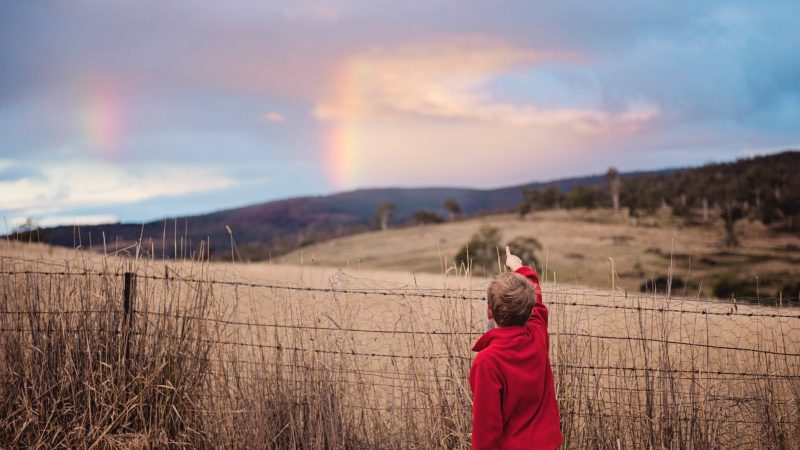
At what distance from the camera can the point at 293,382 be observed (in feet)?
18.2

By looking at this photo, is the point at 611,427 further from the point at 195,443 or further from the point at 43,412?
the point at 43,412

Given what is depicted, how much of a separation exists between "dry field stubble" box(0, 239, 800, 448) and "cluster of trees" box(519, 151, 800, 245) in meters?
65.1

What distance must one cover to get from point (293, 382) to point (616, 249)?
5507 cm

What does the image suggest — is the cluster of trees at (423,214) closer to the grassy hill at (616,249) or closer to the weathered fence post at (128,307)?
the grassy hill at (616,249)

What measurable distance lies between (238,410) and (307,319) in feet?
3.13

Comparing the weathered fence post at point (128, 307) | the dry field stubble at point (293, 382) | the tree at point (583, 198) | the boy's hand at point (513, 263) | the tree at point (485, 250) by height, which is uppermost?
the tree at point (583, 198)

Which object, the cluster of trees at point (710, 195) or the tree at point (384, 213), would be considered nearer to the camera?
the cluster of trees at point (710, 195)

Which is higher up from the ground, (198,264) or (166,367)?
(198,264)

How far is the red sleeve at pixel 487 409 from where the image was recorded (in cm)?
330

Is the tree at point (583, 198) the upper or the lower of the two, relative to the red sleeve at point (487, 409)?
upper

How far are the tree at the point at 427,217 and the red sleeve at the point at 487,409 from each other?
87.4 meters

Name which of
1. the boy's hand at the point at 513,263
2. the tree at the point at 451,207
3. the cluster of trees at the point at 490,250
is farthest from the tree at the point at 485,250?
the tree at the point at 451,207

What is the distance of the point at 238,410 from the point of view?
548 cm

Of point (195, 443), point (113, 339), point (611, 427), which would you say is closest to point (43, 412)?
point (113, 339)
